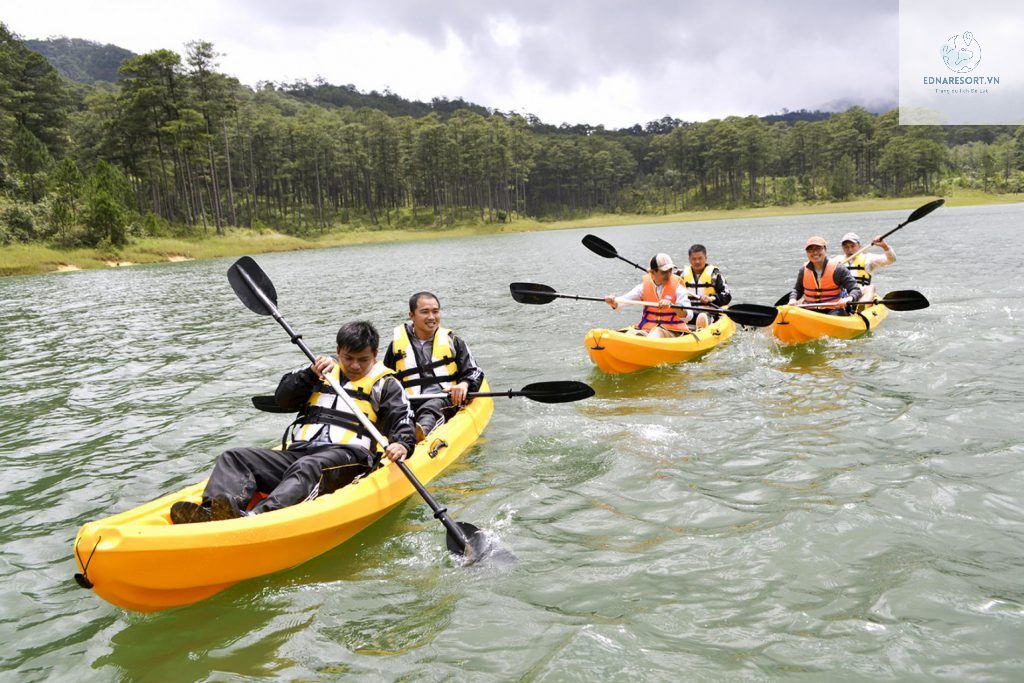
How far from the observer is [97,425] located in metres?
7.09

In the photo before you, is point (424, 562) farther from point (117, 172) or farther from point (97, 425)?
point (117, 172)

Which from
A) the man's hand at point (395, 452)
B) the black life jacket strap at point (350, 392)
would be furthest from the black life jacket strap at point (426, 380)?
the man's hand at point (395, 452)

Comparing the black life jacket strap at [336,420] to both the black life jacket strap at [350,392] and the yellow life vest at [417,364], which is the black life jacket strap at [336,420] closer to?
the black life jacket strap at [350,392]

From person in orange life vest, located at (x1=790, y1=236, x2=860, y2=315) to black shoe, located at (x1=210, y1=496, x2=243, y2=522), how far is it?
8.34m

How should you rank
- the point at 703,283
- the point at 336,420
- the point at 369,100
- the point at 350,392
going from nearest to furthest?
the point at 336,420, the point at 350,392, the point at 703,283, the point at 369,100

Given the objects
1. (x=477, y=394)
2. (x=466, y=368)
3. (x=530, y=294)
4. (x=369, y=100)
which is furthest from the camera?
(x=369, y=100)

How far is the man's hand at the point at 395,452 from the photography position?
14.3 ft

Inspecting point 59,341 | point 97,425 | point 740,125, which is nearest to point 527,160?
point 740,125

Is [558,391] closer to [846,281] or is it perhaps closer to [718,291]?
[718,291]

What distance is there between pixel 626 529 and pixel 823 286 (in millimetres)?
7153

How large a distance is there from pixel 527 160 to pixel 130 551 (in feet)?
275

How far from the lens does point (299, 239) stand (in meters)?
54.5

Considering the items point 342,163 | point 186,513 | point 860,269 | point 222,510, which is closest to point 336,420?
point 222,510

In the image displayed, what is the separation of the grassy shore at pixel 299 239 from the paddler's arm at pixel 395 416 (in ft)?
106
